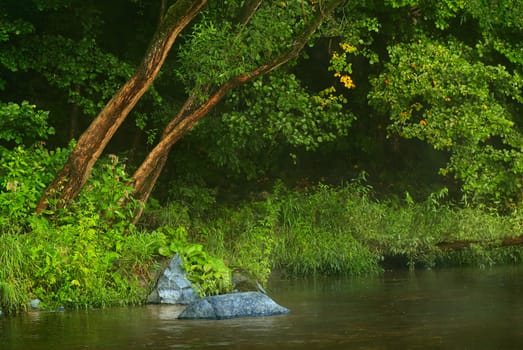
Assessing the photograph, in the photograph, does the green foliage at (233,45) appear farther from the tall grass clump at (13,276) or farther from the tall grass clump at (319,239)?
the tall grass clump at (13,276)

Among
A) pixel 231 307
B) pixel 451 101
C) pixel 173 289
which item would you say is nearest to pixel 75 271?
pixel 173 289

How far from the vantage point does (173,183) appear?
2142cm

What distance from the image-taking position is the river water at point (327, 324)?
1069 cm

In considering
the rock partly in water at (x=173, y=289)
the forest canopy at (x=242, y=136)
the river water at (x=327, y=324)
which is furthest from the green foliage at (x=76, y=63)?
the river water at (x=327, y=324)

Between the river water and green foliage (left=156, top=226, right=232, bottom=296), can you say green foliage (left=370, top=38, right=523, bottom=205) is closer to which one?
the river water

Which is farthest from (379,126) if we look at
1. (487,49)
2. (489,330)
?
(489,330)

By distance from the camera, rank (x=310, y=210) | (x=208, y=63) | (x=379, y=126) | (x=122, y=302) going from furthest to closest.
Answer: (x=379, y=126), (x=310, y=210), (x=208, y=63), (x=122, y=302)

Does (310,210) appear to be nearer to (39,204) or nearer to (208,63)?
(208,63)

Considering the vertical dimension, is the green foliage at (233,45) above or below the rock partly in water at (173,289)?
above

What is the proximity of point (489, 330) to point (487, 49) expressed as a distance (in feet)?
36.8

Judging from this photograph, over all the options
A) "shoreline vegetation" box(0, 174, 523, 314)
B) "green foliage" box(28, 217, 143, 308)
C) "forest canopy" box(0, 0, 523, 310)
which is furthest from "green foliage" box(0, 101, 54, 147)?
"green foliage" box(28, 217, 143, 308)

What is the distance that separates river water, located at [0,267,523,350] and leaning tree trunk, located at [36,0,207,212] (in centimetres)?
289

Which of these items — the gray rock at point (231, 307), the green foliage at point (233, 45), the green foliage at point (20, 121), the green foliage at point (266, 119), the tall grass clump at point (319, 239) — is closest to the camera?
the gray rock at point (231, 307)

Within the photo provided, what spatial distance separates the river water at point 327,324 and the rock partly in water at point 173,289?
0.43 meters
